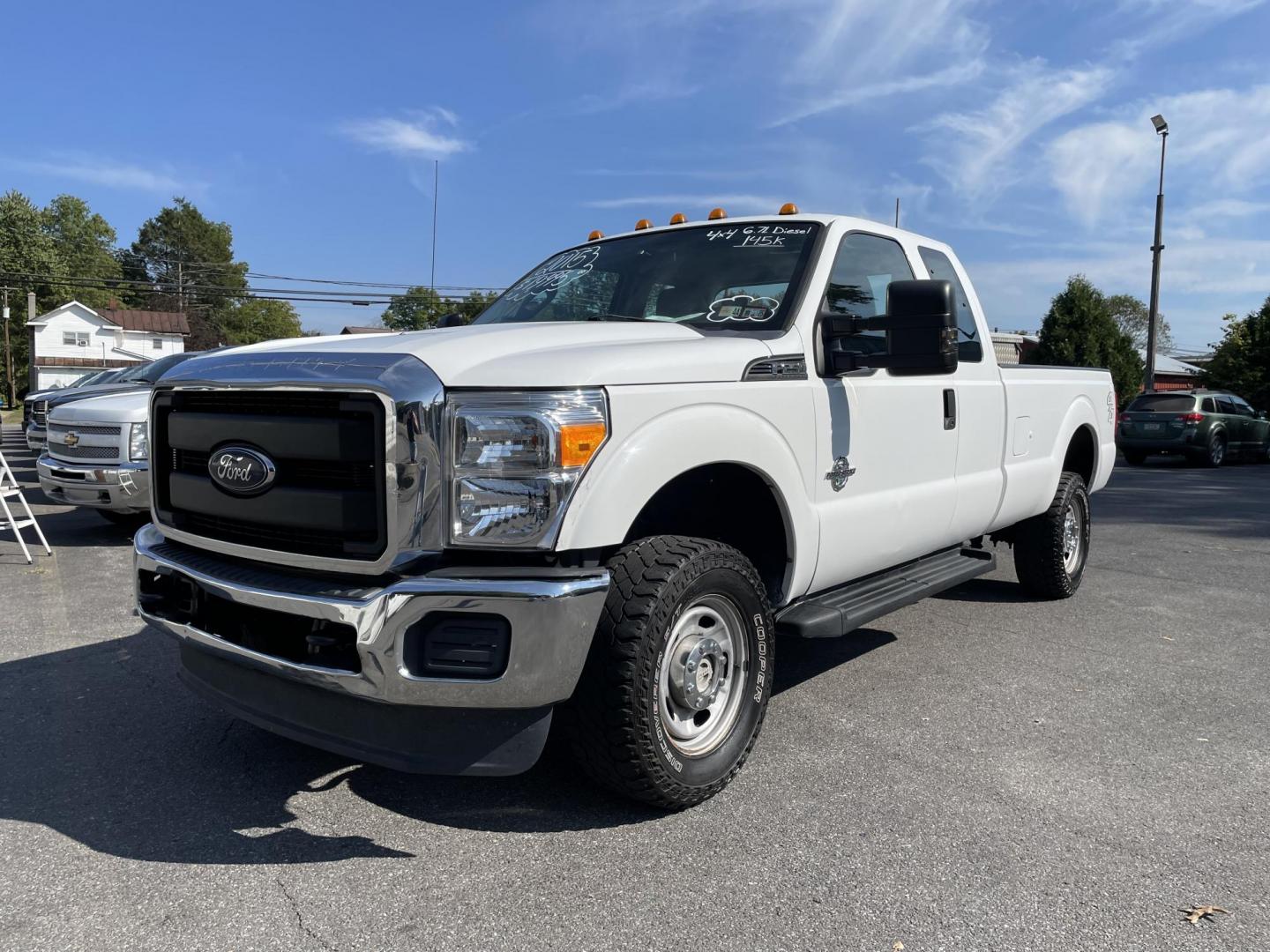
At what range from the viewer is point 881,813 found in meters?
3.01

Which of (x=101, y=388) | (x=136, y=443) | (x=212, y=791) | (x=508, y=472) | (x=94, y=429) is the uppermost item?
(x=101, y=388)

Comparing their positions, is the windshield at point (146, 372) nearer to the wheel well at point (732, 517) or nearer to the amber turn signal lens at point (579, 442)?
the wheel well at point (732, 517)

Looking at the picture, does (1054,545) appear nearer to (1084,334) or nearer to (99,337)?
(1084,334)

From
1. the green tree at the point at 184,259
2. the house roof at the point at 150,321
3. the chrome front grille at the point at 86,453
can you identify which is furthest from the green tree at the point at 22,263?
the chrome front grille at the point at 86,453

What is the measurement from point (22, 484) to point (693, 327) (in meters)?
12.6

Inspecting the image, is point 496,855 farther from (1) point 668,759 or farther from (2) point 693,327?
(2) point 693,327

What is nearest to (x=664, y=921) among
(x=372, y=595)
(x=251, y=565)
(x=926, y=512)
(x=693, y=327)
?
Answer: (x=372, y=595)

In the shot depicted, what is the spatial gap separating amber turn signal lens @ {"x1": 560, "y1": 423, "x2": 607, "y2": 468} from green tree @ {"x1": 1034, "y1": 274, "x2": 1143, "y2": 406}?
33.2 metres

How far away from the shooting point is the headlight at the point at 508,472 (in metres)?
2.53

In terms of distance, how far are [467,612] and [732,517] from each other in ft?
4.56

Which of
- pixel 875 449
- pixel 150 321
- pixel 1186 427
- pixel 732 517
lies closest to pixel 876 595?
pixel 875 449

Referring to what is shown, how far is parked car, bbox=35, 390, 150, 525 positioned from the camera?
809 centimetres

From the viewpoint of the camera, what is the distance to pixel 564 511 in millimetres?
2539

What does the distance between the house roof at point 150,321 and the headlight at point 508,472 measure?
81.7 m
